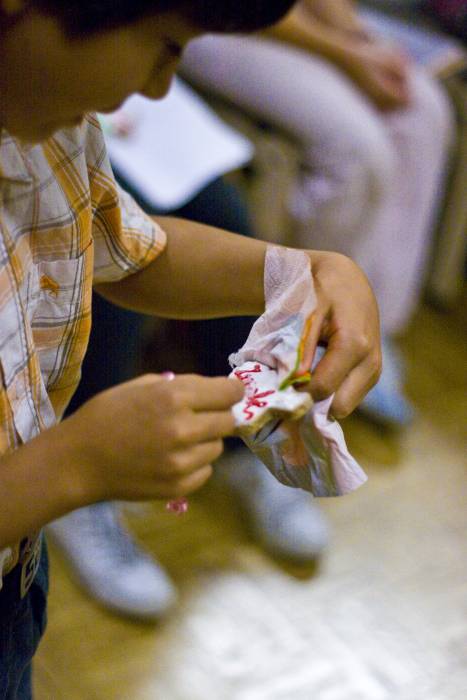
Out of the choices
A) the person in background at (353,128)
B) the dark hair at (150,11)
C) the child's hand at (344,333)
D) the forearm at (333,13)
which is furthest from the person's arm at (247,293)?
the forearm at (333,13)

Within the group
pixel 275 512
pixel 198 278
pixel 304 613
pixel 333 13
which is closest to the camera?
pixel 198 278

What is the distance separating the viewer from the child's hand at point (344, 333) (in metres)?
0.55

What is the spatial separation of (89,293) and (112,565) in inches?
26.3

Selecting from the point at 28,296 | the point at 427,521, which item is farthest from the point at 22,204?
the point at 427,521

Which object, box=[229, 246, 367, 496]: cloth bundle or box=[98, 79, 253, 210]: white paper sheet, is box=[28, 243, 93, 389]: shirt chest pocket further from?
box=[98, 79, 253, 210]: white paper sheet

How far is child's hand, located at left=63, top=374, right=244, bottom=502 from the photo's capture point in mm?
450

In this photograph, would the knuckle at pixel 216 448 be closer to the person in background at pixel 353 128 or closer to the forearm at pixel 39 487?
the forearm at pixel 39 487

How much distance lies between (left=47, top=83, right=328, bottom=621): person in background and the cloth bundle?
1.55 feet

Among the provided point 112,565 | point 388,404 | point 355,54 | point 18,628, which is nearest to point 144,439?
point 18,628

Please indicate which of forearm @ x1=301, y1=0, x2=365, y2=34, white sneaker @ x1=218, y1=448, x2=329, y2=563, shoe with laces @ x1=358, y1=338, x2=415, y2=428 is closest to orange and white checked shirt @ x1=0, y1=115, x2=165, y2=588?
white sneaker @ x1=218, y1=448, x2=329, y2=563

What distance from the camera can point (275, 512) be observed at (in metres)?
1.31

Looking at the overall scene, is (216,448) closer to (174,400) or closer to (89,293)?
(174,400)

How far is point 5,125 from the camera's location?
1.55 feet

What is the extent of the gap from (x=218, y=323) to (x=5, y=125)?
329mm
